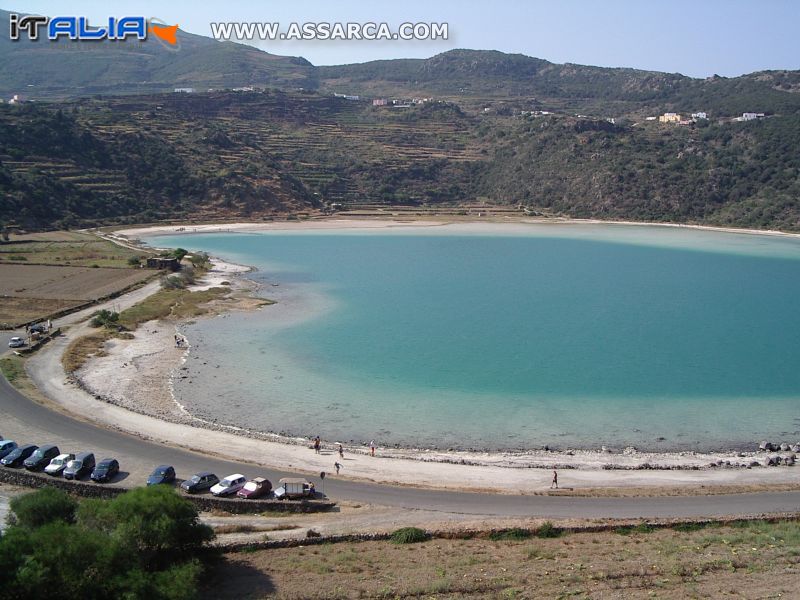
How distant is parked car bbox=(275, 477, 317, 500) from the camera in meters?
21.3

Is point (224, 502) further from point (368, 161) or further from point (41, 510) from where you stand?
point (368, 161)

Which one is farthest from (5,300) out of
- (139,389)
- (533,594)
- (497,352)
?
(533,594)

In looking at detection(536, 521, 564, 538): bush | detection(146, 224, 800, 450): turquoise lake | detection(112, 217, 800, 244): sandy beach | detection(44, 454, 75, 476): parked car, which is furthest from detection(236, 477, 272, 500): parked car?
detection(112, 217, 800, 244): sandy beach

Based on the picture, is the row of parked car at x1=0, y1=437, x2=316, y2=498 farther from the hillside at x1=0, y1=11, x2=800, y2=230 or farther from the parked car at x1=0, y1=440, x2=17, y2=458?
the hillside at x1=0, y1=11, x2=800, y2=230

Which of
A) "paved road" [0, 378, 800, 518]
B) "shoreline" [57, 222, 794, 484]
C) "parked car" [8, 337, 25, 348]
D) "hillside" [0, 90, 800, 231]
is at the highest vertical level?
"hillside" [0, 90, 800, 231]

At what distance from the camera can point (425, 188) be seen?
123562 mm

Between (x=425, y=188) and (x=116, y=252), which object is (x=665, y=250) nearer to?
(x=425, y=188)

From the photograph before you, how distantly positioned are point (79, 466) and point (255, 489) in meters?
5.36

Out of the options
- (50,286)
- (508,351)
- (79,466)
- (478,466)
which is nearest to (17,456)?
(79,466)

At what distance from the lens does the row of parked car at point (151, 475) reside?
21.4 m

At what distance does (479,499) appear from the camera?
22.1 meters

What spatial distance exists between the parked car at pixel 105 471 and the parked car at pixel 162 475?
118cm

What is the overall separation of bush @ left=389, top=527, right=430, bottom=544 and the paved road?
7.71 feet

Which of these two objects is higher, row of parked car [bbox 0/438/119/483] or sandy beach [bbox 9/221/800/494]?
row of parked car [bbox 0/438/119/483]
